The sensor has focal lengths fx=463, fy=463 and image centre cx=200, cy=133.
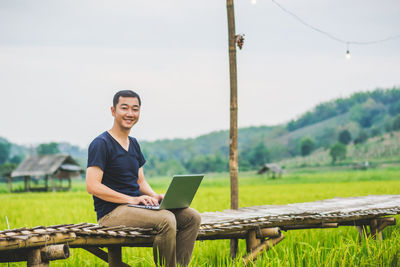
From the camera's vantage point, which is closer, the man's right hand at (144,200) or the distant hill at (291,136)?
the man's right hand at (144,200)

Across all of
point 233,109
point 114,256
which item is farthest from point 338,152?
point 114,256

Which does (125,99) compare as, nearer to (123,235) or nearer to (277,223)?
(123,235)

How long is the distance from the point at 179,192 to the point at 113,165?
574 millimetres

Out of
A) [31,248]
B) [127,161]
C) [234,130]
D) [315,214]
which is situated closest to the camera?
[31,248]

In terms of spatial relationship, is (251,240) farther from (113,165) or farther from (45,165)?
(45,165)

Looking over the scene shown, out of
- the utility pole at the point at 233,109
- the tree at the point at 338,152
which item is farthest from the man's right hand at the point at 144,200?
the tree at the point at 338,152

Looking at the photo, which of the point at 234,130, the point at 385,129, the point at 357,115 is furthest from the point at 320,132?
the point at 234,130

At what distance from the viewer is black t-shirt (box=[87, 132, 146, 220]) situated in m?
3.50

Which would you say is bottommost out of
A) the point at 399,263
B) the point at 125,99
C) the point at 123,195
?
the point at 399,263

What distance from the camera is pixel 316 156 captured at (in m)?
72.1

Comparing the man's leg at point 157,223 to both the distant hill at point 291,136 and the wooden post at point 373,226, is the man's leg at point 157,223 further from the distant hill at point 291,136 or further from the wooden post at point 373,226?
the distant hill at point 291,136

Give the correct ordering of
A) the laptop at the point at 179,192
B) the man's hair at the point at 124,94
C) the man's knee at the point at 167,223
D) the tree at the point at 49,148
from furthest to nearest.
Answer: the tree at the point at 49,148, the man's hair at the point at 124,94, the man's knee at the point at 167,223, the laptop at the point at 179,192

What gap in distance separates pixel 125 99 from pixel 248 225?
5.94ft

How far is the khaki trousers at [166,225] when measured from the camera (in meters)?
3.43
